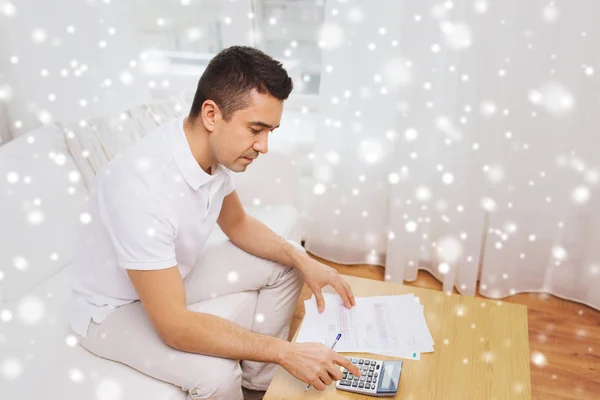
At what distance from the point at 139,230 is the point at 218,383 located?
1.20ft

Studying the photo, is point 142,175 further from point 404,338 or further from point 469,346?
point 469,346

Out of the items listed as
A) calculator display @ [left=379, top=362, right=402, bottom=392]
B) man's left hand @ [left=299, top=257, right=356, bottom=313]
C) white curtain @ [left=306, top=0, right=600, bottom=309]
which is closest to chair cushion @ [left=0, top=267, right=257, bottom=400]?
man's left hand @ [left=299, top=257, right=356, bottom=313]

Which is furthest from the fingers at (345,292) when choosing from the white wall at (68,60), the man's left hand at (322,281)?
the white wall at (68,60)

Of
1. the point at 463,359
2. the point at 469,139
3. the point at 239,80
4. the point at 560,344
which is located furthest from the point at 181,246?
the point at 560,344

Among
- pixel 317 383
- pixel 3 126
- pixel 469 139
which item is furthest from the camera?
pixel 469 139

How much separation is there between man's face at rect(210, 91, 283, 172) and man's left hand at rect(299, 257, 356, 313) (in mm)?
348

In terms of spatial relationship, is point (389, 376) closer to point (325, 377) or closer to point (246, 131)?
point (325, 377)

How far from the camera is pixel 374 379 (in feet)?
3.57

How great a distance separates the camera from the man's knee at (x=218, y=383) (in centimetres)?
117

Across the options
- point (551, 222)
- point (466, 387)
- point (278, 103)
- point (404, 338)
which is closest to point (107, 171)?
point (278, 103)

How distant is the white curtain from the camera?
6.18ft

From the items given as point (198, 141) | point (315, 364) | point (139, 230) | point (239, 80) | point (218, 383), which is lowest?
point (218, 383)

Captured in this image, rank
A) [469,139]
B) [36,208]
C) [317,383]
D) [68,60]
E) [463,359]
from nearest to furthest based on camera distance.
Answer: [317,383]
[463,359]
[36,208]
[68,60]
[469,139]

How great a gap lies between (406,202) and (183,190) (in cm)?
111
